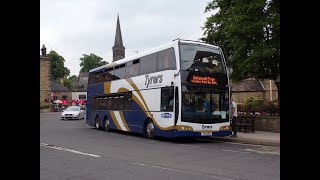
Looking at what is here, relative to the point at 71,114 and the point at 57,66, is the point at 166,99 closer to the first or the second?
the point at 71,114

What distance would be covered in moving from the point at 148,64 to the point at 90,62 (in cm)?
9404

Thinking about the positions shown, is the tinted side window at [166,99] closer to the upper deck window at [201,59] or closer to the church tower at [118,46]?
the upper deck window at [201,59]

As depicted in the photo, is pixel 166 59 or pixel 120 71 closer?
pixel 166 59

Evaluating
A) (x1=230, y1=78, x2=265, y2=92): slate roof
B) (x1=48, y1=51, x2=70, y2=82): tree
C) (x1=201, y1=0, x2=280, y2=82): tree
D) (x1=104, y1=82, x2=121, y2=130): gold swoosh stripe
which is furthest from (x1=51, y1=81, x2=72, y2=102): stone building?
(x1=104, y1=82, x2=121, y2=130): gold swoosh stripe

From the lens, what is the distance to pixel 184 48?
50.8 feet

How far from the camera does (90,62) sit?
358 feet

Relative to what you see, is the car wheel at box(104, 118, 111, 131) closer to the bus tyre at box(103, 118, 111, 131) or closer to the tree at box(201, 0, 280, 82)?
the bus tyre at box(103, 118, 111, 131)

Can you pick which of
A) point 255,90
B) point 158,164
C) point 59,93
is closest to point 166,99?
point 158,164

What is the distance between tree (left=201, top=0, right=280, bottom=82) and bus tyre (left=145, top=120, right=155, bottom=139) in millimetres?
12296

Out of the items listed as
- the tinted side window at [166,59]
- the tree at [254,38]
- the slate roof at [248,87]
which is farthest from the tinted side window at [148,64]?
the slate roof at [248,87]

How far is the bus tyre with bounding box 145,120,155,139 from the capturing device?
56.3 ft
